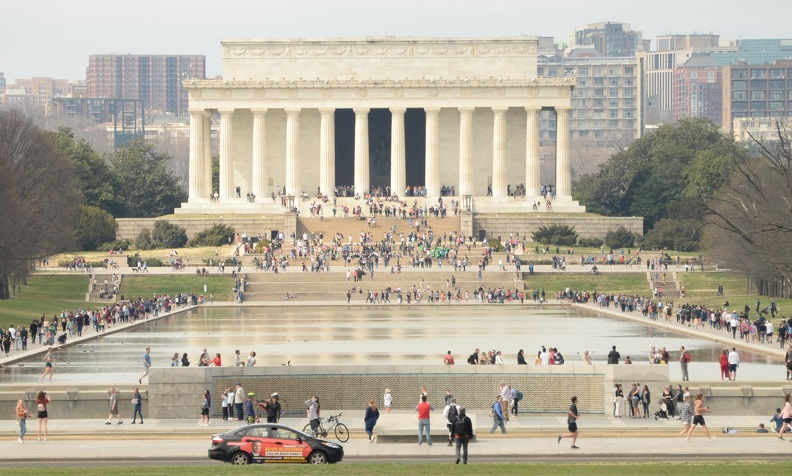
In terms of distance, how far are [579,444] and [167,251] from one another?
299 feet

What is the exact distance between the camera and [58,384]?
55.3 metres

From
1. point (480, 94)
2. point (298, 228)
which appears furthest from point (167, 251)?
point (480, 94)

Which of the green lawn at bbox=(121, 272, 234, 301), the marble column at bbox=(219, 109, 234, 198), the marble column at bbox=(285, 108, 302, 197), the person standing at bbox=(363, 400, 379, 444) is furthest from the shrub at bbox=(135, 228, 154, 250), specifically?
the person standing at bbox=(363, 400, 379, 444)

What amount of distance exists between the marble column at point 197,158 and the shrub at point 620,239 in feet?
124

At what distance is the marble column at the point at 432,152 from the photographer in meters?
154

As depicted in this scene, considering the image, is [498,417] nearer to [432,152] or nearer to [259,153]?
[432,152]

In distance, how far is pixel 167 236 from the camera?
13812 cm

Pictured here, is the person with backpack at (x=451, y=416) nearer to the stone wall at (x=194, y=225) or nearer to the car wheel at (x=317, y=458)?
the car wheel at (x=317, y=458)

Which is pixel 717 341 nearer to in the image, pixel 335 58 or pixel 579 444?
pixel 579 444

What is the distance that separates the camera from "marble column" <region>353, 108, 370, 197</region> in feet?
506

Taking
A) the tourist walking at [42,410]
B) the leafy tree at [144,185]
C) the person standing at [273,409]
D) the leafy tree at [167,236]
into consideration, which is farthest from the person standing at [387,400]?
the leafy tree at [144,185]

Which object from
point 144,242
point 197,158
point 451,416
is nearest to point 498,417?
point 451,416

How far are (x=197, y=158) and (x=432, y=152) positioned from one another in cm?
2124

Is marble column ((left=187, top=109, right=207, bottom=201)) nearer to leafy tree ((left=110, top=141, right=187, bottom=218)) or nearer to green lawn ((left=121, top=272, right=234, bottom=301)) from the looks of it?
leafy tree ((left=110, top=141, right=187, bottom=218))
